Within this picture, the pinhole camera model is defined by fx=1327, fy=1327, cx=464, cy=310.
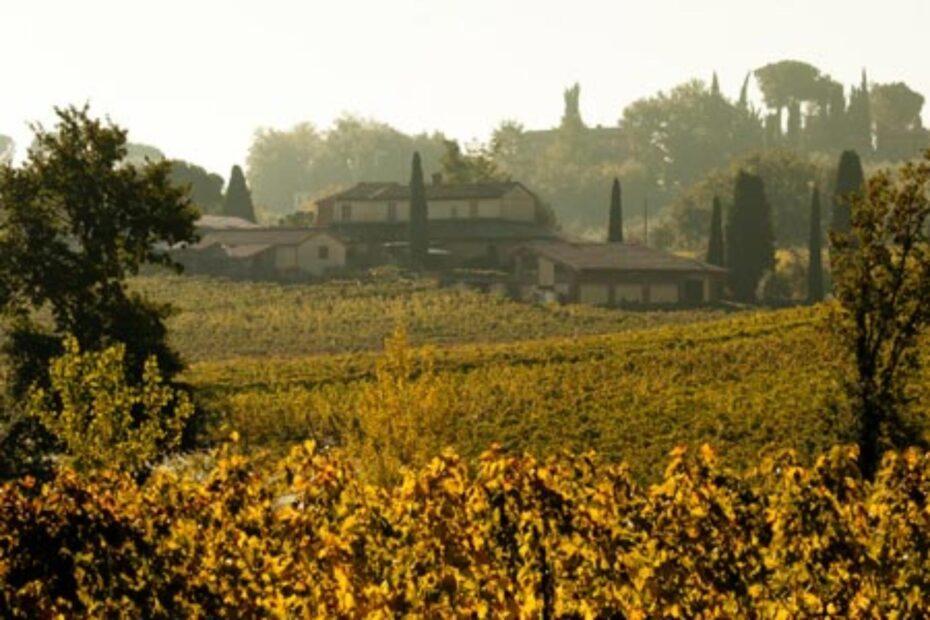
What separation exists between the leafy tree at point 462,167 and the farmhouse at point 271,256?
88.4 feet

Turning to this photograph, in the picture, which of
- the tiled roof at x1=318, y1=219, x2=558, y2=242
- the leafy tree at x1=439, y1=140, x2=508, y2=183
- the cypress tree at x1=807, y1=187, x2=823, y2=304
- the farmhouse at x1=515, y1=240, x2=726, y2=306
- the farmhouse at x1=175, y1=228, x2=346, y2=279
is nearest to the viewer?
the farmhouse at x1=515, y1=240, x2=726, y2=306

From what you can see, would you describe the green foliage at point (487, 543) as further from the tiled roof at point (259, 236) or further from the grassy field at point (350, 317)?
the tiled roof at point (259, 236)

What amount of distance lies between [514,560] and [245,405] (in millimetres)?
34214

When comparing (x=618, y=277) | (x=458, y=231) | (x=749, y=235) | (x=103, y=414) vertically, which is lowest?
(x=103, y=414)

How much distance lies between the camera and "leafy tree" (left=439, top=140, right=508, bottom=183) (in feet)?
408

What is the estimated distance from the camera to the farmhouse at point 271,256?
319 ft

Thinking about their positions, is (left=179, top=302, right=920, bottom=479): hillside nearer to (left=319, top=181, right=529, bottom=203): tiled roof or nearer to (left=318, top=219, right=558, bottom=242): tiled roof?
(left=318, top=219, right=558, bottom=242): tiled roof

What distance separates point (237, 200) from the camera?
434ft

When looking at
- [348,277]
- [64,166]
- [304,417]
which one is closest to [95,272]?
[64,166]

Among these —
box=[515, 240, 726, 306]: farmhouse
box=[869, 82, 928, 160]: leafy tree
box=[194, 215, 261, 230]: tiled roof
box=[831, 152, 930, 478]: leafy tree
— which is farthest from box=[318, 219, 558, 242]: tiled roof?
box=[869, 82, 928, 160]: leafy tree

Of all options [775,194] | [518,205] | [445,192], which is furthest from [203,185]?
[775,194]

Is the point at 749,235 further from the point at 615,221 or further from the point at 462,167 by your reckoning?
the point at 462,167

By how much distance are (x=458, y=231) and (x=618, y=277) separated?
21552 mm

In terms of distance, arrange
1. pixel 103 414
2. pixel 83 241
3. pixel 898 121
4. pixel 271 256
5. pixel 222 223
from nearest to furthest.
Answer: pixel 103 414 < pixel 83 241 < pixel 271 256 < pixel 222 223 < pixel 898 121
